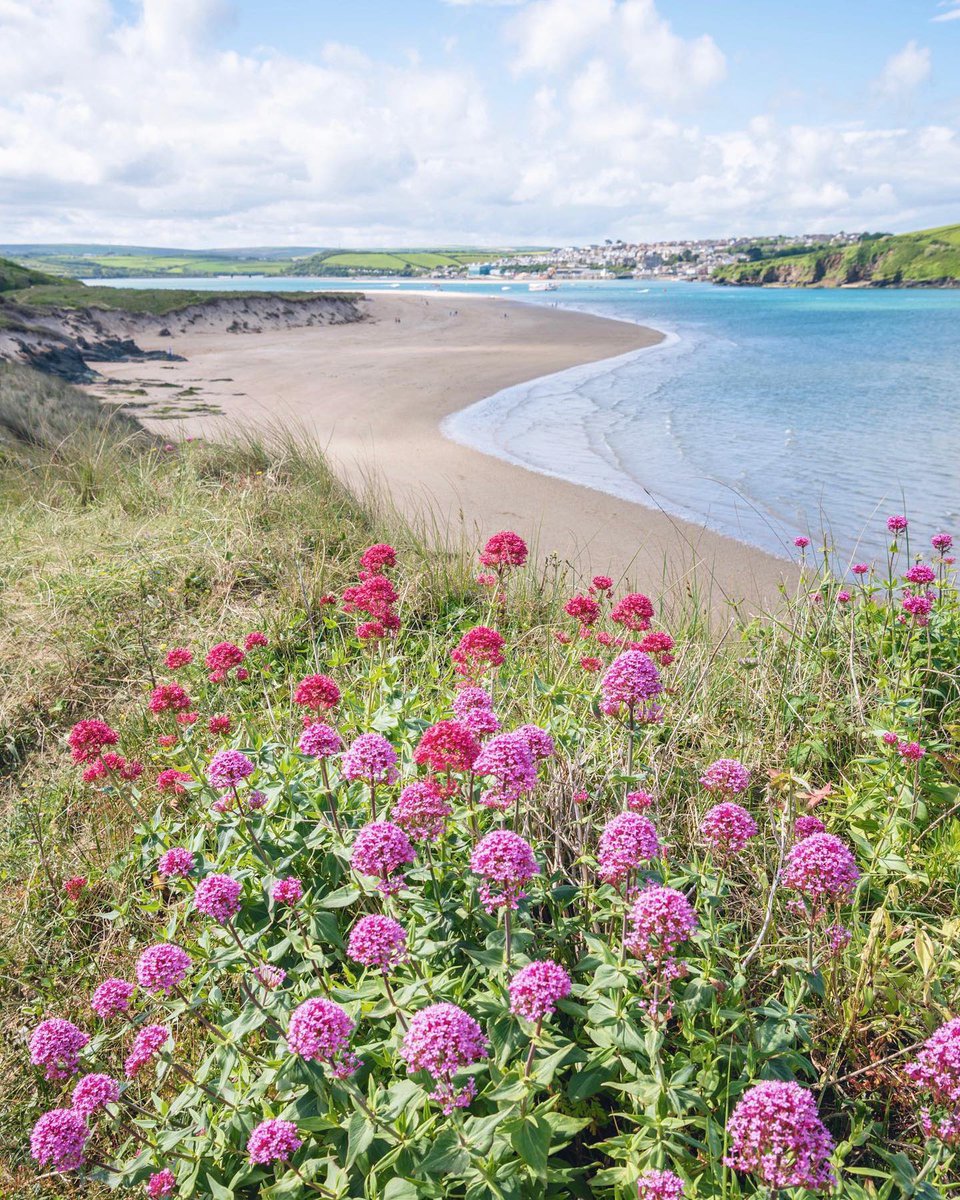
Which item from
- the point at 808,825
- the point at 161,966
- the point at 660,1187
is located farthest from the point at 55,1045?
the point at 808,825

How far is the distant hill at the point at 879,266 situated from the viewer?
363 ft

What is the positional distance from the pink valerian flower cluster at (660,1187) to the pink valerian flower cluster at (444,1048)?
547 mm

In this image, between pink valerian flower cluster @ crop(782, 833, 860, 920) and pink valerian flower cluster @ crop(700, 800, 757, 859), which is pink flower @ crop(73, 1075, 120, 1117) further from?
pink valerian flower cluster @ crop(782, 833, 860, 920)

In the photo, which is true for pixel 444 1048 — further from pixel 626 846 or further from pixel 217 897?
pixel 217 897

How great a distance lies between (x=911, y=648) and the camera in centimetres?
493

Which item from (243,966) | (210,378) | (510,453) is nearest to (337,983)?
(243,966)

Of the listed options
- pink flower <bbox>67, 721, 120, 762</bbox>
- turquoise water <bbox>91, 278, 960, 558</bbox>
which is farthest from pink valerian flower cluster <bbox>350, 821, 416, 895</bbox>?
turquoise water <bbox>91, 278, 960, 558</bbox>

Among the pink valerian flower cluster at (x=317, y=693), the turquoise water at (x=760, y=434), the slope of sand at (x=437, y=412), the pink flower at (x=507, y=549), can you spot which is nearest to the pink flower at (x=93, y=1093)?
the pink valerian flower cluster at (x=317, y=693)

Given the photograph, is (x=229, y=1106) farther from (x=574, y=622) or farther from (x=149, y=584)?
(x=149, y=584)

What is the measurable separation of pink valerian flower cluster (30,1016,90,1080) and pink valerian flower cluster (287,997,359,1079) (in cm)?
94

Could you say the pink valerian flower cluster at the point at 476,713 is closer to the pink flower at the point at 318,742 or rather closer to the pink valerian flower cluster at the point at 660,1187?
the pink flower at the point at 318,742

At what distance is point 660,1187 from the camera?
1.97m

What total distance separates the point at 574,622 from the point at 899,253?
14132 centimetres

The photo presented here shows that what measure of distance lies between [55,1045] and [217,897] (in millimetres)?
709
